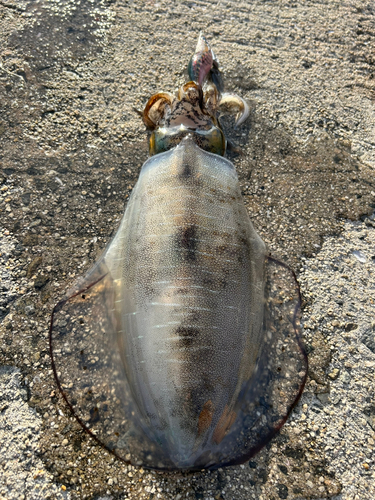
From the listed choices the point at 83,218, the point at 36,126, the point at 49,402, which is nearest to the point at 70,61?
the point at 36,126

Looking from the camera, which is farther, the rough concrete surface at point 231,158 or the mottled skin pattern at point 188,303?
the rough concrete surface at point 231,158

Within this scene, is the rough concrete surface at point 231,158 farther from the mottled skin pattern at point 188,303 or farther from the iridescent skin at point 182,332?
the mottled skin pattern at point 188,303

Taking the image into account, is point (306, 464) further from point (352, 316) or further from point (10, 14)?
point (10, 14)

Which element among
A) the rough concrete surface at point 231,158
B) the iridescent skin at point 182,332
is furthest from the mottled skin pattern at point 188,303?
the rough concrete surface at point 231,158

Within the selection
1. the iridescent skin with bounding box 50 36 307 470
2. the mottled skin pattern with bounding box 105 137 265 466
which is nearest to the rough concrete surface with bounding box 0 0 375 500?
the iridescent skin with bounding box 50 36 307 470

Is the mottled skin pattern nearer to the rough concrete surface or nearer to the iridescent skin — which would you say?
the iridescent skin
